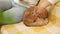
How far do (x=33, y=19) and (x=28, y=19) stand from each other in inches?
2.1

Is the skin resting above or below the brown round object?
above

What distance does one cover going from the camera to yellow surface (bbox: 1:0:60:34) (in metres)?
1.03

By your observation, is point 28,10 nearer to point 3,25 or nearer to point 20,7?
point 20,7

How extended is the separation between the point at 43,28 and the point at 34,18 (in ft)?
0.51

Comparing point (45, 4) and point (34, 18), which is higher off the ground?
point (45, 4)

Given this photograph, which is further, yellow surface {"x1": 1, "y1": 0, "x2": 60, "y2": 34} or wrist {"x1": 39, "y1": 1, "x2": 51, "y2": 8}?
wrist {"x1": 39, "y1": 1, "x2": 51, "y2": 8}

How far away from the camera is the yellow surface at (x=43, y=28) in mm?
1034

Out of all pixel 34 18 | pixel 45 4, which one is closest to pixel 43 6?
pixel 45 4

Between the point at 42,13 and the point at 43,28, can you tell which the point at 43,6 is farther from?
the point at 43,28

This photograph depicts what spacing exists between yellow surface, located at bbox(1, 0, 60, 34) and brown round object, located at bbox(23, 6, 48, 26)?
0.05 metres

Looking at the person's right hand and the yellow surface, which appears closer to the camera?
the yellow surface

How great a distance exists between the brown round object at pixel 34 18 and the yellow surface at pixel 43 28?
0.05 meters

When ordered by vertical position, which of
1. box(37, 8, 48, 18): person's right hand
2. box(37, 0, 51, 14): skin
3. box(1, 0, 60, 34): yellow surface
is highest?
box(37, 0, 51, 14): skin

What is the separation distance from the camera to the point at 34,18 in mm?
1170
